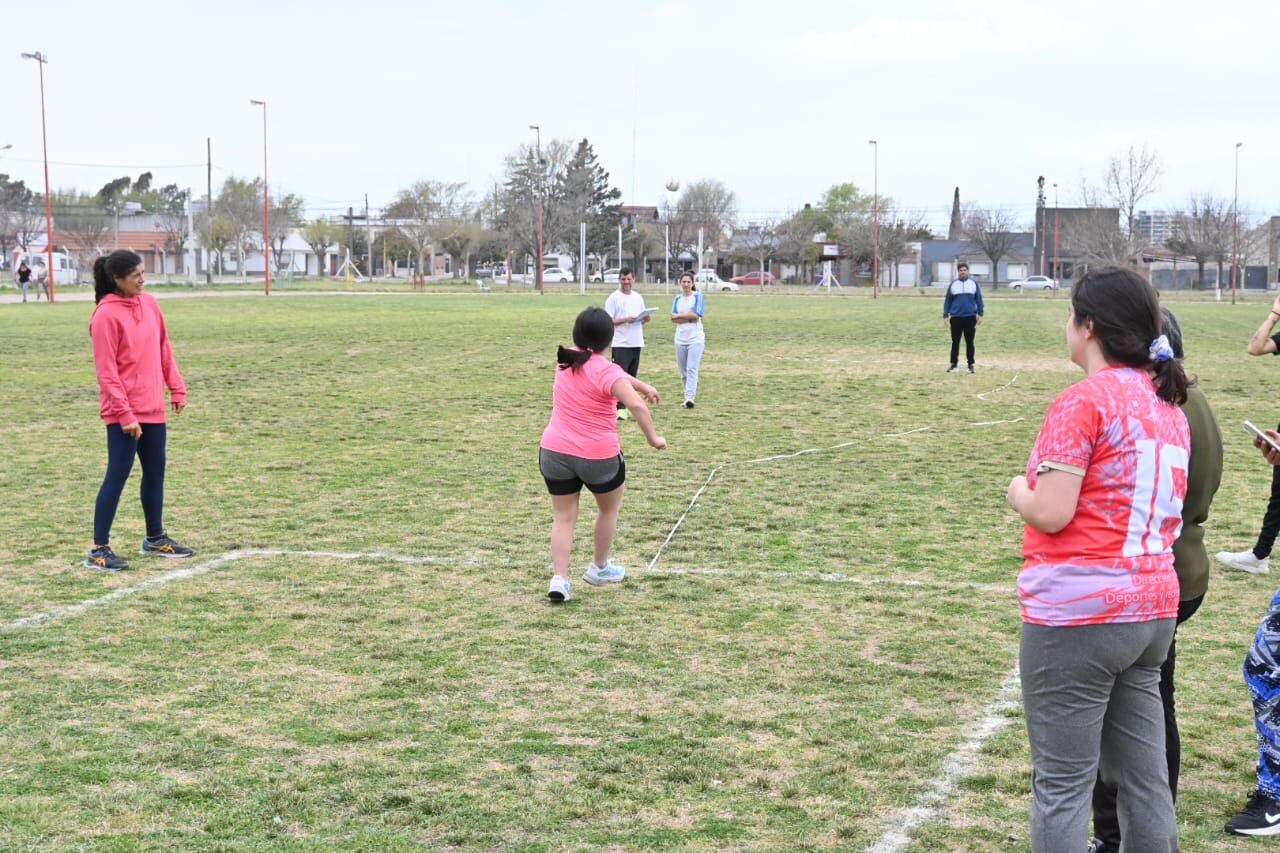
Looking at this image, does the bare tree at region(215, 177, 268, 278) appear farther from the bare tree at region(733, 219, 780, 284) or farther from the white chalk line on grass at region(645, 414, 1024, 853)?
the white chalk line on grass at region(645, 414, 1024, 853)

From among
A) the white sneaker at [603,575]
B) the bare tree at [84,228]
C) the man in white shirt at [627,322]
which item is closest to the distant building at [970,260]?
the bare tree at [84,228]

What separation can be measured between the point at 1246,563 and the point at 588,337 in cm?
404

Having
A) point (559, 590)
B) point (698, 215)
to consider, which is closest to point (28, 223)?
point (698, 215)

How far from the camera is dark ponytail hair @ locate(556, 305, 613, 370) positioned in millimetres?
6906

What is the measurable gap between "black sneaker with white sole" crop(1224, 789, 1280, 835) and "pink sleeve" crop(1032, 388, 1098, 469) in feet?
5.83

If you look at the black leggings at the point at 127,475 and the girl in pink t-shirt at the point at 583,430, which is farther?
the black leggings at the point at 127,475

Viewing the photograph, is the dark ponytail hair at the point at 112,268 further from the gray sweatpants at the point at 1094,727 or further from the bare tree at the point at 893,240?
the bare tree at the point at 893,240

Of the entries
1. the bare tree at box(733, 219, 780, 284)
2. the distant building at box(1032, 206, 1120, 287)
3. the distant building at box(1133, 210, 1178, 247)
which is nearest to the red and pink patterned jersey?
the distant building at box(1032, 206, 1120, 287)

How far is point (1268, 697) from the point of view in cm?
419

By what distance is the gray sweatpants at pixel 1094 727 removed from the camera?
3.21m

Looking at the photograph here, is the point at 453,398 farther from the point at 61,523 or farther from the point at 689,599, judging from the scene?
the point at 689,599

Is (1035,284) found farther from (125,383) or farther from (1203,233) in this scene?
(125,383)

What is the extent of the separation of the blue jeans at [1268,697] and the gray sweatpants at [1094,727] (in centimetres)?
91

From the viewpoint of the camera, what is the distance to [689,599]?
23.4 feet
